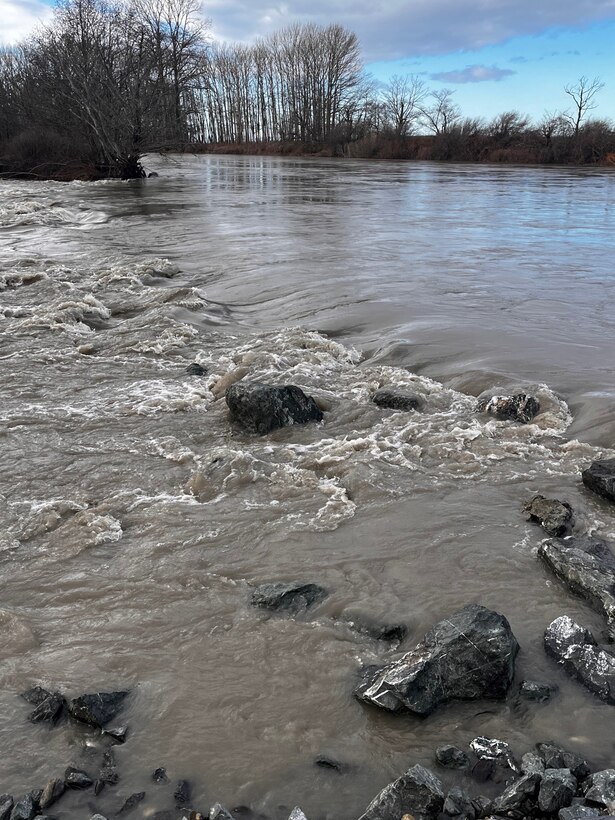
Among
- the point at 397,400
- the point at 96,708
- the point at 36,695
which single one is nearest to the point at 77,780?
the point at 96,708

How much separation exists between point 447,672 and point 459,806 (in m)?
0.63

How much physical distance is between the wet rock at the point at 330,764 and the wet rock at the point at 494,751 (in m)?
0.52

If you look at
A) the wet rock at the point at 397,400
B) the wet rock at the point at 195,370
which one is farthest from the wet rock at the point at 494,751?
the wet rock at the point at 195,370

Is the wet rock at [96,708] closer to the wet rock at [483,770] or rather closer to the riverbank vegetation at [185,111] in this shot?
the wet rock at [483,770]

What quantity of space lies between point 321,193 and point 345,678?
26750 millimetres

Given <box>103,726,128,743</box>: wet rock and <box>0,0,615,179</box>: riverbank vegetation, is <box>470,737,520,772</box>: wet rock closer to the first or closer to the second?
<box>103,726,128,743</box>: wet rock

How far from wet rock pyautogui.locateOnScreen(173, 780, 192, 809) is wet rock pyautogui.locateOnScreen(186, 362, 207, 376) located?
5055mm

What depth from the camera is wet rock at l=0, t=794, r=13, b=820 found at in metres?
2.20

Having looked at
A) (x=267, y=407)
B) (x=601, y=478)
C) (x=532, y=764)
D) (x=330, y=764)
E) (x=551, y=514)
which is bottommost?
(x=330, y=764)

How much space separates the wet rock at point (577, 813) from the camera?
205cm

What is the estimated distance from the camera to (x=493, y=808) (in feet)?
7.14

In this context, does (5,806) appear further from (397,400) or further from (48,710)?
(397,400)

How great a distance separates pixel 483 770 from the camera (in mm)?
2385

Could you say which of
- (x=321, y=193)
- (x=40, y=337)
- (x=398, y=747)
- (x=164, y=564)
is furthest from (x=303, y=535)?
(x=321, y=193)
